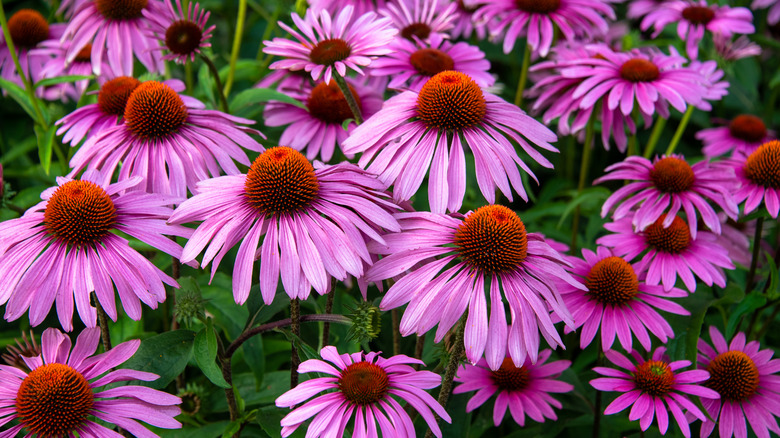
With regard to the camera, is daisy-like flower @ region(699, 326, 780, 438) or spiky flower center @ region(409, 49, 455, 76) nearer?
daisy-like flower @ region(699, 326, 780, 438)

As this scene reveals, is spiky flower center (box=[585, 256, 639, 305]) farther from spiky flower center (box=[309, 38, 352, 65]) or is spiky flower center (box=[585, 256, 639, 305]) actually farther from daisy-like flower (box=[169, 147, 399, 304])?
spiky flower center (box=[309, 38, 352, 65])

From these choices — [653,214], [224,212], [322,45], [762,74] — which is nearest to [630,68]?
[653,214]

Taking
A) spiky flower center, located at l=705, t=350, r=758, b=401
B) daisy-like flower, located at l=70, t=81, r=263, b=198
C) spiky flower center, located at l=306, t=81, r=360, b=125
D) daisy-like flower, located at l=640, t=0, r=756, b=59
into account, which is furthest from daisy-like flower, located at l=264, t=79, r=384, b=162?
daisy-like flower, located at l=640, t=0, r=756, b=59

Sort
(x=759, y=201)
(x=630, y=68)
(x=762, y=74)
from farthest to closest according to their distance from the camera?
(x=762, y=74), (x=630, y=68), (x=759, y=201)

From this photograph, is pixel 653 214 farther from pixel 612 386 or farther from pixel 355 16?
pixel 355 16

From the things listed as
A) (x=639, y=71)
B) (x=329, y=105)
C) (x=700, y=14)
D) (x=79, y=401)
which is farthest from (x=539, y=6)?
(x=79, y=401)

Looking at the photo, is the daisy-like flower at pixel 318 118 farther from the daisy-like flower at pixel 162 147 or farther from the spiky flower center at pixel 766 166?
the spiky flower center at pixel 766 166

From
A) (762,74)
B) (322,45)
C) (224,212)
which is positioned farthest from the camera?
(762,74)

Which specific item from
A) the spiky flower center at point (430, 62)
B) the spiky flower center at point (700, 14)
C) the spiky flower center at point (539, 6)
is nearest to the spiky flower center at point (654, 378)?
the spiky flower center at point (430, 62)
